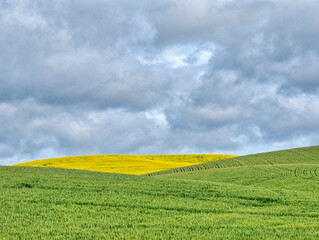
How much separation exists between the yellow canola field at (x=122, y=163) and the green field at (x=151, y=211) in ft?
93.1

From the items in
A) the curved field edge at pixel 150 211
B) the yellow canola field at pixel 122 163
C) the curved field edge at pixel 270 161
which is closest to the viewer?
the curved field edge at pixel 150 211

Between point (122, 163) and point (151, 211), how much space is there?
44458mm

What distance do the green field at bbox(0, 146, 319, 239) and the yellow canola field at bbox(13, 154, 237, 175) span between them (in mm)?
28370

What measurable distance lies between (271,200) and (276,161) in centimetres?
2885

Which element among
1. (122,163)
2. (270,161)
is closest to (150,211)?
(270,161)

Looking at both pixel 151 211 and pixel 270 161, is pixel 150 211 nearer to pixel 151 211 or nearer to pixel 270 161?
pixel 151 211

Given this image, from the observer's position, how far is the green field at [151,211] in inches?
436

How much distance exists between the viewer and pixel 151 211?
1445cm

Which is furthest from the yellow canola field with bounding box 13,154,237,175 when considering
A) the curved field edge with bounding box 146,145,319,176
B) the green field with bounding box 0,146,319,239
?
the green field with bounding box 0,146,319,239

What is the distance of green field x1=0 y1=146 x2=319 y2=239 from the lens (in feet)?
36.3

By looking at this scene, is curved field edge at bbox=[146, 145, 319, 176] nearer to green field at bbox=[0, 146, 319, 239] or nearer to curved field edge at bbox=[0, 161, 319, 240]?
green field at bbox=[0, 146, 319, 239]

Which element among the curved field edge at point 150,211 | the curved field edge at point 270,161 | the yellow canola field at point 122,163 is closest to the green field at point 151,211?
the curved field edge at point 150,211

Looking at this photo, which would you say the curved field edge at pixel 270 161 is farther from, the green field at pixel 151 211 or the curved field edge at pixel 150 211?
the curved field edge at pixel 150 211

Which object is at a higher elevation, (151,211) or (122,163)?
(122,163)
